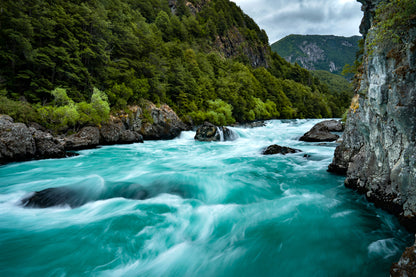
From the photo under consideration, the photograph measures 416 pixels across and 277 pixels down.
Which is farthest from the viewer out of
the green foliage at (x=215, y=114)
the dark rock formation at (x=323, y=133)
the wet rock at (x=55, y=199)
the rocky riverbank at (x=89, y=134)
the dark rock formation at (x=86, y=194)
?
the green foliage at (x=215, y=114)

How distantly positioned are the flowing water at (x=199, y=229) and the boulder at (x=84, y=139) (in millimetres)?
4180

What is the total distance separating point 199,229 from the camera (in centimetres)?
461

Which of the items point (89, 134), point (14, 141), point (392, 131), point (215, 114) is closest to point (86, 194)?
point (14, 141)

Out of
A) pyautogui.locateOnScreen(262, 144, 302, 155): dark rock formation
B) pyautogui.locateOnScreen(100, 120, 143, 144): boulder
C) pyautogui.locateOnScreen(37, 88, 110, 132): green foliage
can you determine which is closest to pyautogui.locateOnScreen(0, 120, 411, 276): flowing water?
pyautogui.locateOnScreen(262, 144, 302, 155): dark rock formation

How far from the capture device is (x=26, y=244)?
389cm

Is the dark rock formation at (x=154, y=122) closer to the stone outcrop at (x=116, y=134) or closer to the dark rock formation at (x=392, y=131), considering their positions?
the stone outcrop at (x=116, y=134)

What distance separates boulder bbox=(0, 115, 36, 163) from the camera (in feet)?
28.1

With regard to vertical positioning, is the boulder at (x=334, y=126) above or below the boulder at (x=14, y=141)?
below

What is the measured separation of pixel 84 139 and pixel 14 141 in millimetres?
4030

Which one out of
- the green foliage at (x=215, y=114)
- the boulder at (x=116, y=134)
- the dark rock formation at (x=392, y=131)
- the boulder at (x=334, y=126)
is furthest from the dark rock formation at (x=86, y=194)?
the boulder at (x=334, y=126)

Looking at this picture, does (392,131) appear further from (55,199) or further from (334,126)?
(334,126)

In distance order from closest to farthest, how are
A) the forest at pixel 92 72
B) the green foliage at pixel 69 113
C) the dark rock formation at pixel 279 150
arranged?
1. the dark rock formation at pixel 279 150
2. the green foliage at pixel 69 113
3. the forest at pixel 92 72

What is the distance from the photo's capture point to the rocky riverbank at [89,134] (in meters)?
8.87

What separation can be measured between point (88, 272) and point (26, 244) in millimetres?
1923
